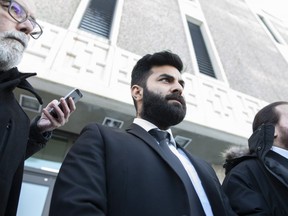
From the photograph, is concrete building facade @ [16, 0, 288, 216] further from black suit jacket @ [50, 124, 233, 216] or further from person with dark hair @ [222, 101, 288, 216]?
black suit jacket @ [50, 124, 233, 216]

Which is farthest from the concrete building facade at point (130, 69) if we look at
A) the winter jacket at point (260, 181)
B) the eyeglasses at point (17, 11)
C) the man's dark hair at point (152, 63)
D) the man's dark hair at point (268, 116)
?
the winter jacket at point (260, 181)

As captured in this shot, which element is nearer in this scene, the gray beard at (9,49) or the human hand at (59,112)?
the gray beard at (9,49)

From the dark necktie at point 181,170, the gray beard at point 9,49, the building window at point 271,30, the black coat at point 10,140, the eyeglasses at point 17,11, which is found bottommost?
the building window at point 271,30

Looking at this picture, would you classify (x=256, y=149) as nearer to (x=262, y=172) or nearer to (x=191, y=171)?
(x=262, y=172)

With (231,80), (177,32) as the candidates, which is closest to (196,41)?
(177,32)

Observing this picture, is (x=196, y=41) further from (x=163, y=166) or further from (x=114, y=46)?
(x=163, y=166)

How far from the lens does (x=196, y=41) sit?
6.84m

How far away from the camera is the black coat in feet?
4.65

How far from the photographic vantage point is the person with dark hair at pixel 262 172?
5.35 ft

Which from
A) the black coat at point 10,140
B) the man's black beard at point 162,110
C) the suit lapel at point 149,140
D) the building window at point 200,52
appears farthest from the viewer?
the building window at point 200,52

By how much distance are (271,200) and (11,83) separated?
5.30ft

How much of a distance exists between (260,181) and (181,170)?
1.82 ft

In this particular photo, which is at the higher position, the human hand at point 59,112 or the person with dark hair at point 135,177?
the person with dark hair at point 135,177

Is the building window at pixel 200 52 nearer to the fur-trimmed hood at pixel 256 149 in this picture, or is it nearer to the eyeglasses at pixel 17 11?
the fur-trimmed hood at pixel 256 149
